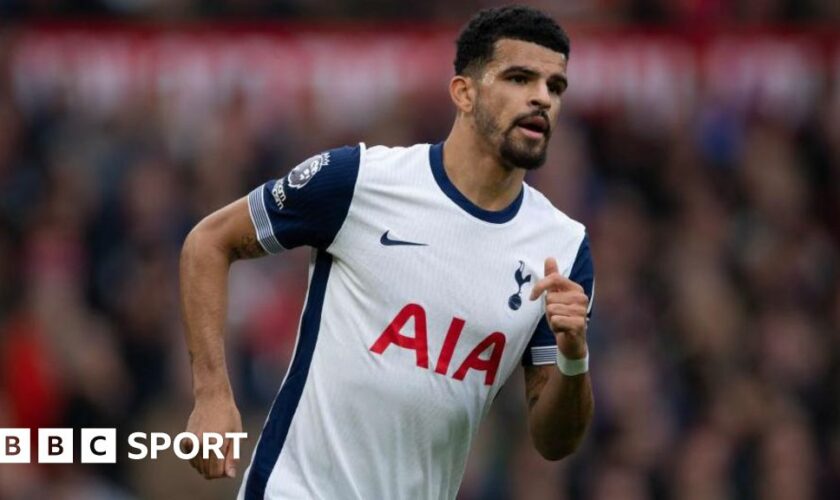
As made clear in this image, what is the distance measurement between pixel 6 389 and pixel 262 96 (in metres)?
3.00

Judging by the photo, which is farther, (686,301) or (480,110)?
(686,301)

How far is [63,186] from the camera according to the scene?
12.7m

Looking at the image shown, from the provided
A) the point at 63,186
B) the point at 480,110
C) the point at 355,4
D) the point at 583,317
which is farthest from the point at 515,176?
the point at 355,4

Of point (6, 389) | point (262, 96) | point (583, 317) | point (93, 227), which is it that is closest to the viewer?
point (583, 317)

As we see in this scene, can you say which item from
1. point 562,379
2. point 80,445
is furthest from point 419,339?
point 80,445

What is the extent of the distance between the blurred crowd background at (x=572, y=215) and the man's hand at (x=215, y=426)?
192 inches

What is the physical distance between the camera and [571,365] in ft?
21.6

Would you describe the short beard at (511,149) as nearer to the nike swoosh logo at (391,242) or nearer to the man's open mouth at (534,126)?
the man's open mouth at (534,126)

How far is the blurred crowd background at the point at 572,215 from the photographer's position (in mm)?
11586

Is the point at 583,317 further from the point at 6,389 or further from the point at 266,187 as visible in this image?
the point at 6,389

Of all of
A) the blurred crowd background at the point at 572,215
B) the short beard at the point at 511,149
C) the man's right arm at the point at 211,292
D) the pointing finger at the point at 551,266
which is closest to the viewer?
the pointing finger at the point at 551,266

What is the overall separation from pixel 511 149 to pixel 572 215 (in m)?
6.52

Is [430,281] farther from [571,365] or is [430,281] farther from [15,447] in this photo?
[15,447]

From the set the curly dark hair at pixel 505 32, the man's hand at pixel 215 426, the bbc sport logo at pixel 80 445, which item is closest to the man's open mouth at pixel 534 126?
the curly dark hair at pixel 505 32
